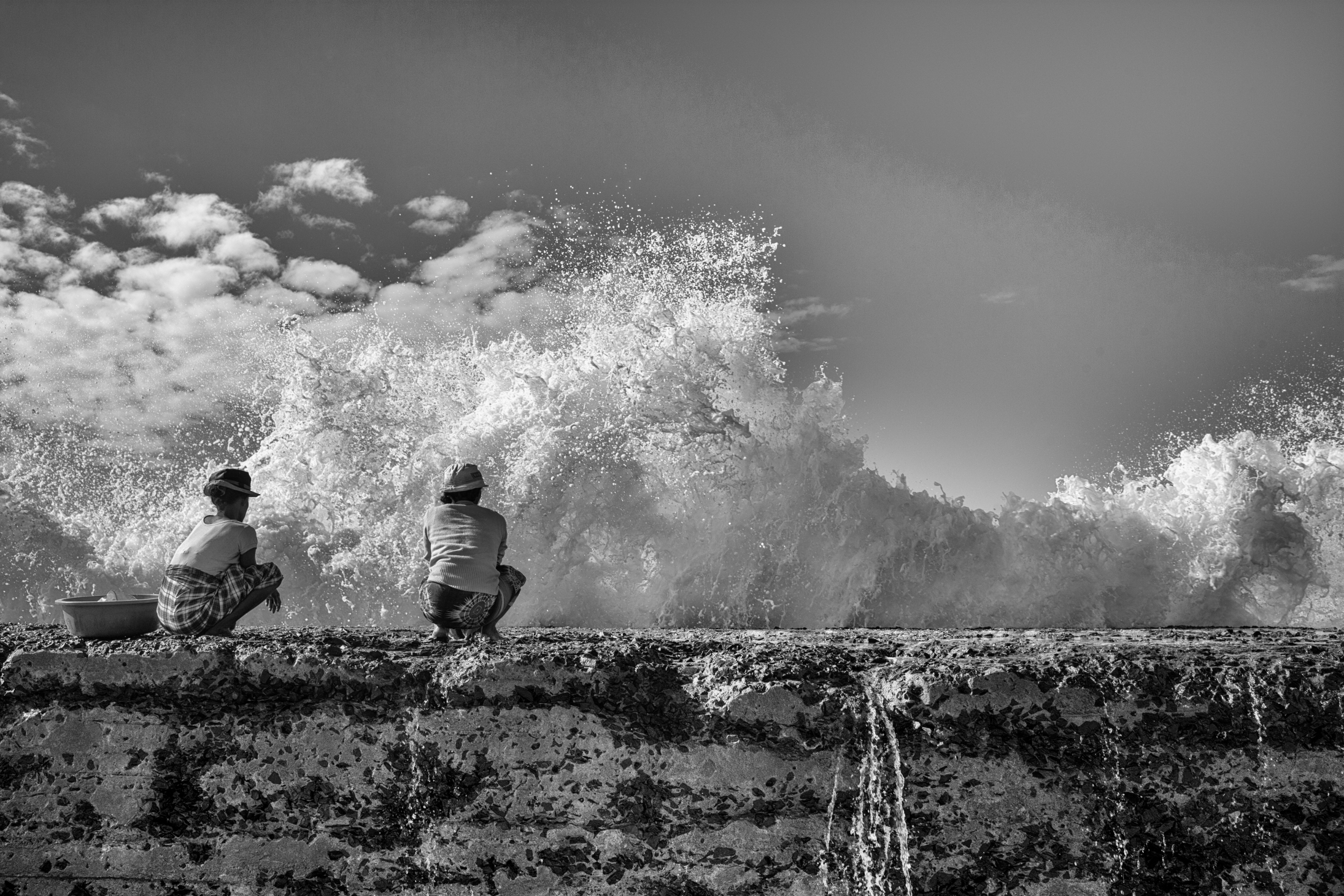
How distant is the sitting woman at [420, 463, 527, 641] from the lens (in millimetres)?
3629

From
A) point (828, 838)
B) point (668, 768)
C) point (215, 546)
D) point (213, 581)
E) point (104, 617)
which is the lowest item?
point (828, 838)

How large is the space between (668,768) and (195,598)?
231cm

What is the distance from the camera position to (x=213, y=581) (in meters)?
3.73

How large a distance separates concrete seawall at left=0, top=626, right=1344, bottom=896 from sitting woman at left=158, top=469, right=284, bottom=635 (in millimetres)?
720

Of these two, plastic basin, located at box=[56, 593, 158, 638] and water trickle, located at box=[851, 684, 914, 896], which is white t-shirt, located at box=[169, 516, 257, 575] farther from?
water trickle, located at box=[851, 684, 914, 896]

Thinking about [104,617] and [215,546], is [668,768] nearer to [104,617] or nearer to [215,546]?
[104,617]

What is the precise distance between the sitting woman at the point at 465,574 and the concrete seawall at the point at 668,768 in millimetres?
691

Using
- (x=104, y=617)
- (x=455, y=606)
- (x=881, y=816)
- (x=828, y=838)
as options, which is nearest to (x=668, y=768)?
(x=828, y=838)

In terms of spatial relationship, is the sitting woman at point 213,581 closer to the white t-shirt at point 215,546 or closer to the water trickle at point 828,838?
the white t-shirt at point 215,546

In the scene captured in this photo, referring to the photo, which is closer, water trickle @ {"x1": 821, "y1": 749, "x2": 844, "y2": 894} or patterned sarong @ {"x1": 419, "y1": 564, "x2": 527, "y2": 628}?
water trickle @ {"x1": 821, "y1": 749, "x2": 844, "y2": 894}

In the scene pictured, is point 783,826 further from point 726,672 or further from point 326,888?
point 326,888

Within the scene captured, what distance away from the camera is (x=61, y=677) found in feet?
9.45

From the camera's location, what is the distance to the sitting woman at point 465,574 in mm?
3629

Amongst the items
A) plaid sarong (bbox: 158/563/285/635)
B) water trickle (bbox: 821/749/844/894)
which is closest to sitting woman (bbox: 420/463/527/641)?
plaid sarong (bbox: 158/563/285/635)
